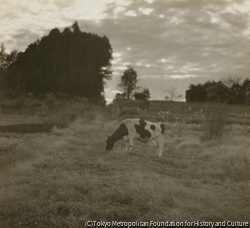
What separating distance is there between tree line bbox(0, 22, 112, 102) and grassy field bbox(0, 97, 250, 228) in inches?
980

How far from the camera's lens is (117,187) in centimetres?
694

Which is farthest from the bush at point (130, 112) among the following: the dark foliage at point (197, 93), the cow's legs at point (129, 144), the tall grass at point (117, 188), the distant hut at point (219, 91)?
the dark foliage at point (197, 93)

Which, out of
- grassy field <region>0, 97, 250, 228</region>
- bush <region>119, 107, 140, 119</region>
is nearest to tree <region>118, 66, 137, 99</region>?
bush <region>119, 107, 140, 119</region>

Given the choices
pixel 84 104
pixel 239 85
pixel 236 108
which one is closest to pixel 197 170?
pixel 84 104

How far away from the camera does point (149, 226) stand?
508cm

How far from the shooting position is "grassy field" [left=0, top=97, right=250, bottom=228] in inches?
220

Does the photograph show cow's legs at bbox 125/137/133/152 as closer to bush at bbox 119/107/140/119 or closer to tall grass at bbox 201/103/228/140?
tall grass at bbox 201/103/228/140

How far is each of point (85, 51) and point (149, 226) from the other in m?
35.4

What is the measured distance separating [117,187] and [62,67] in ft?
104

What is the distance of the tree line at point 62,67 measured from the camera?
3597 cm

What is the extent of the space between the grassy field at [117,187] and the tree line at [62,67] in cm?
2489

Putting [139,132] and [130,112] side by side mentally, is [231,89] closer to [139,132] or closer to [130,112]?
[130,112]

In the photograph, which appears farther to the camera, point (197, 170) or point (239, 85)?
point (239, 85)

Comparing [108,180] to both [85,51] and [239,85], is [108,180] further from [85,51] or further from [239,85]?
[239,85]
